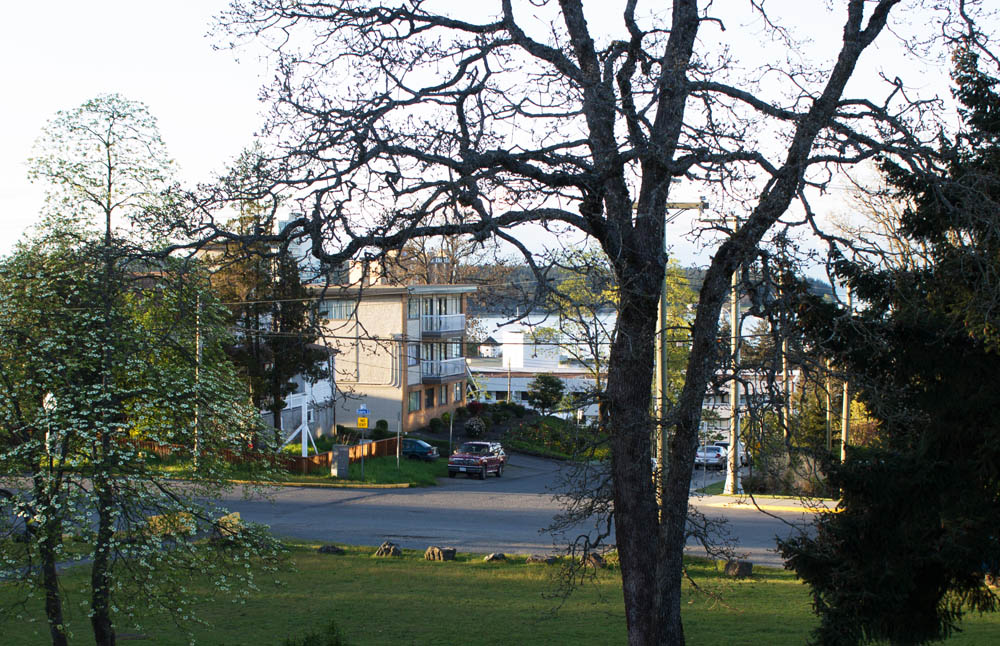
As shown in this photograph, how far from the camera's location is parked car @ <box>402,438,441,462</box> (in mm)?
36469

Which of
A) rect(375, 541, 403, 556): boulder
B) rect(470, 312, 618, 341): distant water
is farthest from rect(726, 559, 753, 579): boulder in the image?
rect(470, 312, 618, 341): distant water

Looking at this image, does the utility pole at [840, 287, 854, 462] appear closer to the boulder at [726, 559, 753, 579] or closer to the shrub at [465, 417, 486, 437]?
the boulder at [726, 559, 753, 579]

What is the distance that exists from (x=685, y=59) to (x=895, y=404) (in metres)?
3.87

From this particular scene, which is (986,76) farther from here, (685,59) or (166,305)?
(166,305)

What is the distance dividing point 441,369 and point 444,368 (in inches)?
19.2

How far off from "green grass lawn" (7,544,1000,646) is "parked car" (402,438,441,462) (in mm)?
17980

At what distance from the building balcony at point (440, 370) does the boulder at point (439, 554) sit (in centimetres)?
2423

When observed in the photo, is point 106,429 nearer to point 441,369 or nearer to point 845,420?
point 845,420

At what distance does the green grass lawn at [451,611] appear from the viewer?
12547mm

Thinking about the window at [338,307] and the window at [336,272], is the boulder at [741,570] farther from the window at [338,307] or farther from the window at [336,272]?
the window at [336,272]

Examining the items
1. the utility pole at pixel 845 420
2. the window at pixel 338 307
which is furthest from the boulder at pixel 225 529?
the utility pole at pixel 845 420

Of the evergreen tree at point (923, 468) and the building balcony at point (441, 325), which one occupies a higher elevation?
the building balcony at point (441, 325)

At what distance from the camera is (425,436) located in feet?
139

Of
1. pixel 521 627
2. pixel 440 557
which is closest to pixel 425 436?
pixel 440 557
